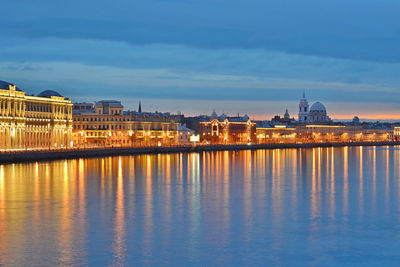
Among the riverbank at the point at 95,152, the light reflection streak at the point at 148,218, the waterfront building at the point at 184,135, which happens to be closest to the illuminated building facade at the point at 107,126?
the riverbank at the point at 95,152

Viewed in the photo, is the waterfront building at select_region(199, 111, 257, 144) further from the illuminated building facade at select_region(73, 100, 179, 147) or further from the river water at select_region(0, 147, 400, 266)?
the river water at select_region(0, 147, 400, 266)

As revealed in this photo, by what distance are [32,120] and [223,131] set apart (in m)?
57.5

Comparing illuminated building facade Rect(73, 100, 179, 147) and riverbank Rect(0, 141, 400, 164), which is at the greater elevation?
illuminated building facade Rect(73, 100, 179, 147)

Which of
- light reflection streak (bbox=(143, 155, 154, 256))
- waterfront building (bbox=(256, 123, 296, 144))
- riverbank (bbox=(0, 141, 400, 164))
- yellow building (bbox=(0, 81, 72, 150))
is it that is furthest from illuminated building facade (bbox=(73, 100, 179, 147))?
light reflection streak (bbox=(143, 155, 154, 256))

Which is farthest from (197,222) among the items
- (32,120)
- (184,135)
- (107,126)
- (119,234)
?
(184,135)

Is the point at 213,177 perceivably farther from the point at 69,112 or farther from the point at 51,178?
the point at 69,112

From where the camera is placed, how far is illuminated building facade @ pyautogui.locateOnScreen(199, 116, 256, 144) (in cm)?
13600

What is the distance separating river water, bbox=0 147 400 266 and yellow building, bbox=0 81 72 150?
37824 mm

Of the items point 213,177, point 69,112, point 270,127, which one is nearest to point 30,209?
point 213,177

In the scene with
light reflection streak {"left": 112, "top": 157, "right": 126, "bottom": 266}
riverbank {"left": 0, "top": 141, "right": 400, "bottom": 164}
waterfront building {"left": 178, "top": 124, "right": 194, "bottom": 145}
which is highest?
waterfront building {"left": 178, "top": 124, "right": 194, "bottom": 145}

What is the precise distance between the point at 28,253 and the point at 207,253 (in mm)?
5156

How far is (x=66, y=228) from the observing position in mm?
24141

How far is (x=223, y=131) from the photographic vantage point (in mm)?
137750

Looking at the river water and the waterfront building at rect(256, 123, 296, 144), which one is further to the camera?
the waterfront building at rect(256, 123, 296, 144)
